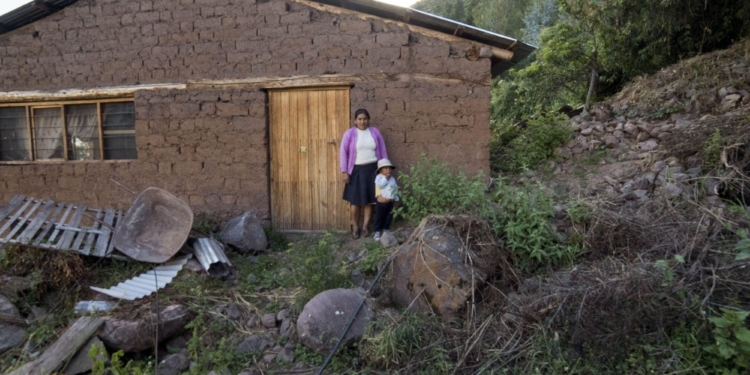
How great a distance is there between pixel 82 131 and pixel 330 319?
5290 millimetres

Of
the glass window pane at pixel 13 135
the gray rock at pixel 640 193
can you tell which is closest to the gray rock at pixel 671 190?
the gray rock at pixel 640 193

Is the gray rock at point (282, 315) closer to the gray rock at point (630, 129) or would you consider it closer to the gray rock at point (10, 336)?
the gray rock at point (10, 336)

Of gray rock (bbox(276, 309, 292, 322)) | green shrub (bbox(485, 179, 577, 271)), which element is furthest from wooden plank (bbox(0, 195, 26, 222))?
green shrub (bbox(485, 179, 577, 271))

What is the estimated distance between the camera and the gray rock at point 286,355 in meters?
3.36

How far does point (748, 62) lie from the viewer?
6.41 m

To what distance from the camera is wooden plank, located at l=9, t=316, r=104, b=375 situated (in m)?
3.20

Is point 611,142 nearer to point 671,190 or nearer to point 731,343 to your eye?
point 671,190

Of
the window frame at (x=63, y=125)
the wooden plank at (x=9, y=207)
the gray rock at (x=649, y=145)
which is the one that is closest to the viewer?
the wooden plank at (x=9, y=207)

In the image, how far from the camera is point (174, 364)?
3.39 m

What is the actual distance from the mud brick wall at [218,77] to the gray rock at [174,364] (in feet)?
8.67

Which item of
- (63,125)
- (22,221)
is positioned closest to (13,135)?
(63,125)

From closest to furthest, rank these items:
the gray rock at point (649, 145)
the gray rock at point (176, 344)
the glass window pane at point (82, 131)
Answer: the gray rock at point (176, 344) → the gray rock at point (649, 145) → the glass window pane at point (82, 131)

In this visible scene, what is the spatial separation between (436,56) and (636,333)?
367cm

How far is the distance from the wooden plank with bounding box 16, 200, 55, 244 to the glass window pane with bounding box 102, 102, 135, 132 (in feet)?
5.84
